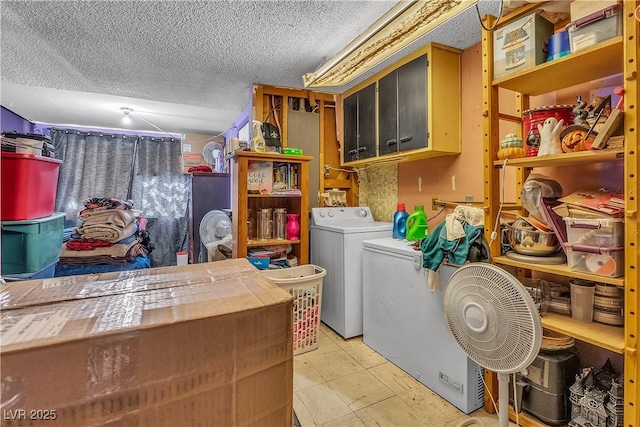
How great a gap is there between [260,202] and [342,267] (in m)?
1.00

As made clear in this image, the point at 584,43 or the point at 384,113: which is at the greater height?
the point at 384,113

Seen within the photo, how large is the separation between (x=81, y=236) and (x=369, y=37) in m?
3.21

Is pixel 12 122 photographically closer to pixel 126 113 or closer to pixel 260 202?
pixel 126 113

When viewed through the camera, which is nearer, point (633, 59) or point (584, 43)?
point (633, 59)

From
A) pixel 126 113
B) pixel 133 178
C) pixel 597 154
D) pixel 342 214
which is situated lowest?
pixel 342 214

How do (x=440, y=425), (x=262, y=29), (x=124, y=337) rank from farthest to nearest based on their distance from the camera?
(x=262, y=29)
(x=440, y=425)
(x=124, y=337)

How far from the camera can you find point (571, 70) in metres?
1.36

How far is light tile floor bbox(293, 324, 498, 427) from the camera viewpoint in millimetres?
1602

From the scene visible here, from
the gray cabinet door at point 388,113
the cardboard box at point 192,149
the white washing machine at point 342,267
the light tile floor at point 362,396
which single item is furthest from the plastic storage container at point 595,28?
the cardboard box at point 192,149

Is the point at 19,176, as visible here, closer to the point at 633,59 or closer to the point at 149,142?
the point at 633,59

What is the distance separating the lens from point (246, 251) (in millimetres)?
2482

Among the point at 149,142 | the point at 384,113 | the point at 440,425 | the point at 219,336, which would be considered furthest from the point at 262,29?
the point at 149,142

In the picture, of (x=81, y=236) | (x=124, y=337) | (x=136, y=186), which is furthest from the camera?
(x=136, y=186)

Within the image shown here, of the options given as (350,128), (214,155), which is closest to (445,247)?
(350,128)
